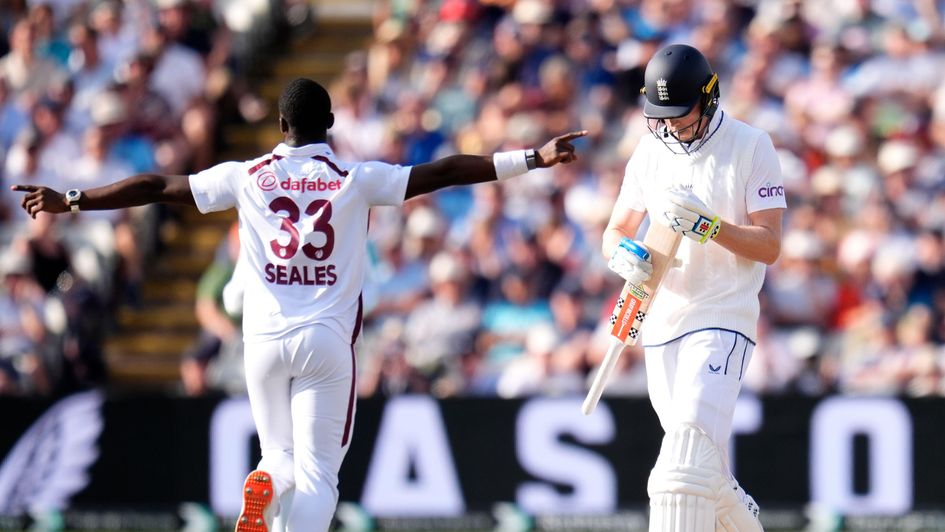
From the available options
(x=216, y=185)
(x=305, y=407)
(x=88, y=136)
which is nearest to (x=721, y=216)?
(x=305, y=407)

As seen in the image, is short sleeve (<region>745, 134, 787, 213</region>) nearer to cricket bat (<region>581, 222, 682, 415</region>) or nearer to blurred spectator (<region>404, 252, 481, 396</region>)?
cricket bat (<region>581, 222, 682, 415</region>)

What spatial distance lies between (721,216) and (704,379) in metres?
0.72

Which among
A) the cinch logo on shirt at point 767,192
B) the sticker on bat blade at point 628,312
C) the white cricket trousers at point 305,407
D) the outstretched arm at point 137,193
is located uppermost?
the cinch logo on shirt at point 767,192

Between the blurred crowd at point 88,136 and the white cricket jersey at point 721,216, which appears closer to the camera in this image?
the white cricket jersey at point 721,216

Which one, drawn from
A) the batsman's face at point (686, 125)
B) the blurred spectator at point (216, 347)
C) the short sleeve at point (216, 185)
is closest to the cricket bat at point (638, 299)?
the batsman's face at point (686, 125)

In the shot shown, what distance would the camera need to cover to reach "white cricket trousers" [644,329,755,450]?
665 cm

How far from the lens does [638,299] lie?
22.3 feet

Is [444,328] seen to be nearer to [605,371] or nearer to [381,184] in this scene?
[605,371]

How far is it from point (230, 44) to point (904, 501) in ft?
26.2

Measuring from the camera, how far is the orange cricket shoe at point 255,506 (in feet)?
21.0

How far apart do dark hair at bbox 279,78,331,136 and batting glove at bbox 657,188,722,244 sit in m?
1.52

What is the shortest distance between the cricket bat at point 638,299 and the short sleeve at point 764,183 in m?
0.40

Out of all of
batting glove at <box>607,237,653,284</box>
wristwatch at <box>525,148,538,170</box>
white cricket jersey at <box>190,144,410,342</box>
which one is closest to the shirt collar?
white cricket jersey at <box>190,144,410,342</box>

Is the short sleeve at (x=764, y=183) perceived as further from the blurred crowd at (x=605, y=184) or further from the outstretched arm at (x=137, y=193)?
the blurred crowd at (x=605, y=184)
